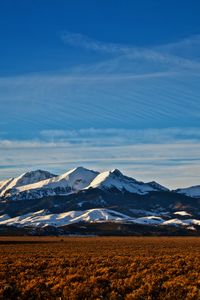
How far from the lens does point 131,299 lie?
18609mm

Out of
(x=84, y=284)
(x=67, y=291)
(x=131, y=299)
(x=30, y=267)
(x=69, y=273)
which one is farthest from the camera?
(x=30, y=267)

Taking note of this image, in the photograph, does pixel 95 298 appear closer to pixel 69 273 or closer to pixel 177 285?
pixel 177 285

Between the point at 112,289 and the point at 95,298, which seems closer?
the point at 95,298

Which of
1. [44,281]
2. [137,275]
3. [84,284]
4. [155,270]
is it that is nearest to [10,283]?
[44,281]

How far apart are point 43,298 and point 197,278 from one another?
836 cm

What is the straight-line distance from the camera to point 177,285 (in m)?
21.0

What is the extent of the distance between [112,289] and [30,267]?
34.2ft

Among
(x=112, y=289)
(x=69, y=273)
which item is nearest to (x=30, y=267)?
(x=69, y=273)

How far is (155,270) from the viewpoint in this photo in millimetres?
27531

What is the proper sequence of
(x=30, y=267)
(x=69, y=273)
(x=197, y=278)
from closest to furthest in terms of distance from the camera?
(x=197, y=278), (x=69, y=273), (x=30, y=267)

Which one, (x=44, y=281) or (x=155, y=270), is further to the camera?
(x=155, y=270)

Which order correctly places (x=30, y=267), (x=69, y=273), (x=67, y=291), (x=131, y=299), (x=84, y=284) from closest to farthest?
(x=131, y=299), (x=67, y=291), (x=84, y=284), (x=69, y=273), (x=30, y=267)

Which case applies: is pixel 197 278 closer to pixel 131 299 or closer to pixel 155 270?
pixel 155 270

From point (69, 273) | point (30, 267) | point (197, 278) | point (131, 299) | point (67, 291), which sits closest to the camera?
point (131, 299)
